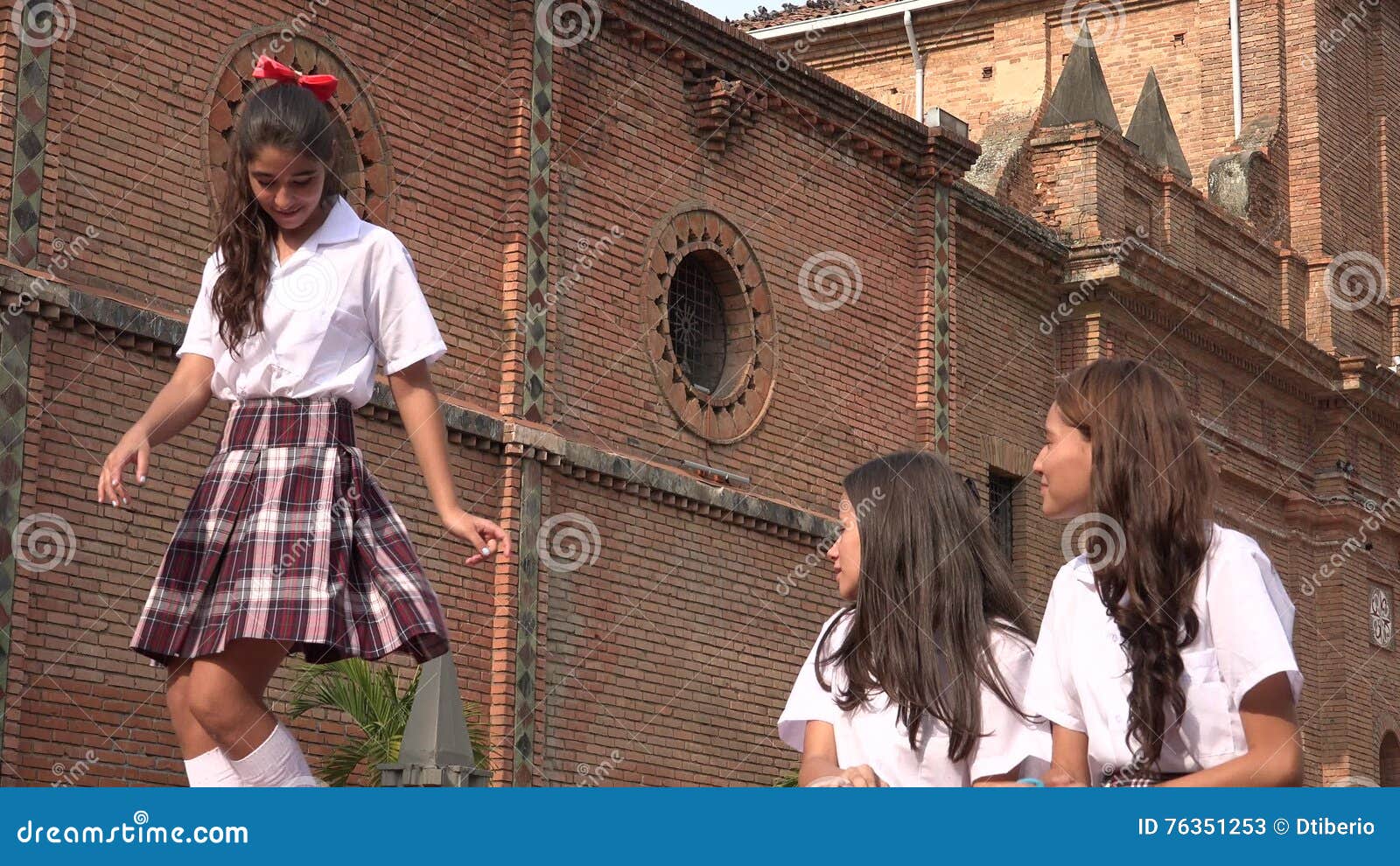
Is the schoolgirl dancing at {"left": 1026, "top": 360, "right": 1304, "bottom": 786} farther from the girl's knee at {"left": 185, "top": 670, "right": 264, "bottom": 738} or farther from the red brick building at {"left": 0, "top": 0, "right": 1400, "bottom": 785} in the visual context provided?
the red brick building at {"left": 0, "top": 0, "right": 1400, "bottom": 785}

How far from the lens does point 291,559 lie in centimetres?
438

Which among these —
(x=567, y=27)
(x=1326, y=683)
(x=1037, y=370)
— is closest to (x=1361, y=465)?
(x=1326, y=683)

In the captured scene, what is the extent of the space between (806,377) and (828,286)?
3.08 feet

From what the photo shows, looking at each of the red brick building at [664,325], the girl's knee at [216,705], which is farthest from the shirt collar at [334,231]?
the red brick building at [664,325]

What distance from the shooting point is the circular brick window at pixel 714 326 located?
55.1ft

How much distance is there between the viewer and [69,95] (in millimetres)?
12164

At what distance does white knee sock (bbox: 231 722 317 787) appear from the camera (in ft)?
14.3

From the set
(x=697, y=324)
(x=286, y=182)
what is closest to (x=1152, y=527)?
(x=286, y=182)

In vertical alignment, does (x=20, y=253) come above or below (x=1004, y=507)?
below

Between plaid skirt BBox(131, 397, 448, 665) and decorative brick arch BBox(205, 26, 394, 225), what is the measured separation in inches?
352

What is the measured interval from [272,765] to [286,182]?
4.08ft

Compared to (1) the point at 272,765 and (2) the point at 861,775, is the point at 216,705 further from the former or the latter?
(2) the point at 861,775

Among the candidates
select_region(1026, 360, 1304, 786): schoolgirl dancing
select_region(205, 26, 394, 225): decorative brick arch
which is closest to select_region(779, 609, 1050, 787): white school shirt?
select_region(1026, 360, 1304, 786): schoolgirl dancing

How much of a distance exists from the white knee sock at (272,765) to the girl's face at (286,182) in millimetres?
1107
